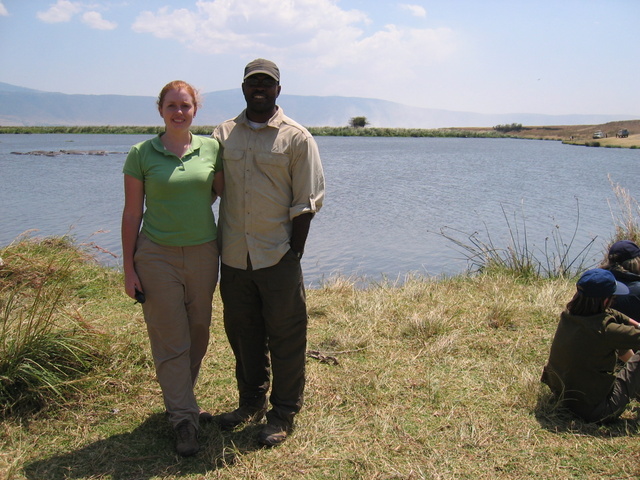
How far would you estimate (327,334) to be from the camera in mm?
4832

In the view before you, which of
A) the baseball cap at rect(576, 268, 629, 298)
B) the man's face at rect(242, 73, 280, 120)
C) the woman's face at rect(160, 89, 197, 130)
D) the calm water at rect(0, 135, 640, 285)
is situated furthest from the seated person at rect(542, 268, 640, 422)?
the calm water at rect(0, 135, 640, 285)

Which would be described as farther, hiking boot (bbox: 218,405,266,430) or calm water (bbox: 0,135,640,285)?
calm water (bbox: 0,135,640,285)

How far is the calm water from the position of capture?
403 inches

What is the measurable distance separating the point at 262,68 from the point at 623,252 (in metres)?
3.06

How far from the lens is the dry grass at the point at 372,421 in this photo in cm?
286

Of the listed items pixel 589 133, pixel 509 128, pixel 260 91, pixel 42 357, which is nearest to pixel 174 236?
pixel 260 91

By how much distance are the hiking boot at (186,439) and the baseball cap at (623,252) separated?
329 centimetres

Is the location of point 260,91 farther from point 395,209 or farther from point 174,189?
point 395,209

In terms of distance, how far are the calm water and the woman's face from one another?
3563 mm

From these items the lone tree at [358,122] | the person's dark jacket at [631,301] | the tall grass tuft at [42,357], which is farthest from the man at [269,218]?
the lone tree at [358,122]

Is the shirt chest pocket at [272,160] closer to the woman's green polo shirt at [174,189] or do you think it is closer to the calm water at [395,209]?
the woman's green polo shirt at [174,189]

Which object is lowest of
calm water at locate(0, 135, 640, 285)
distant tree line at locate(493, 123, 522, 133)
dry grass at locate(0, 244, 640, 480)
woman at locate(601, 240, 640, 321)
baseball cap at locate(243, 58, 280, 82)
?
calm water at locate(0, 135, 640, 285)

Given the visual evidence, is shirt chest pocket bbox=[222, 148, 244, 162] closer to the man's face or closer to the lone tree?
the man's face

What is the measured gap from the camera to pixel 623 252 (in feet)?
13.7
